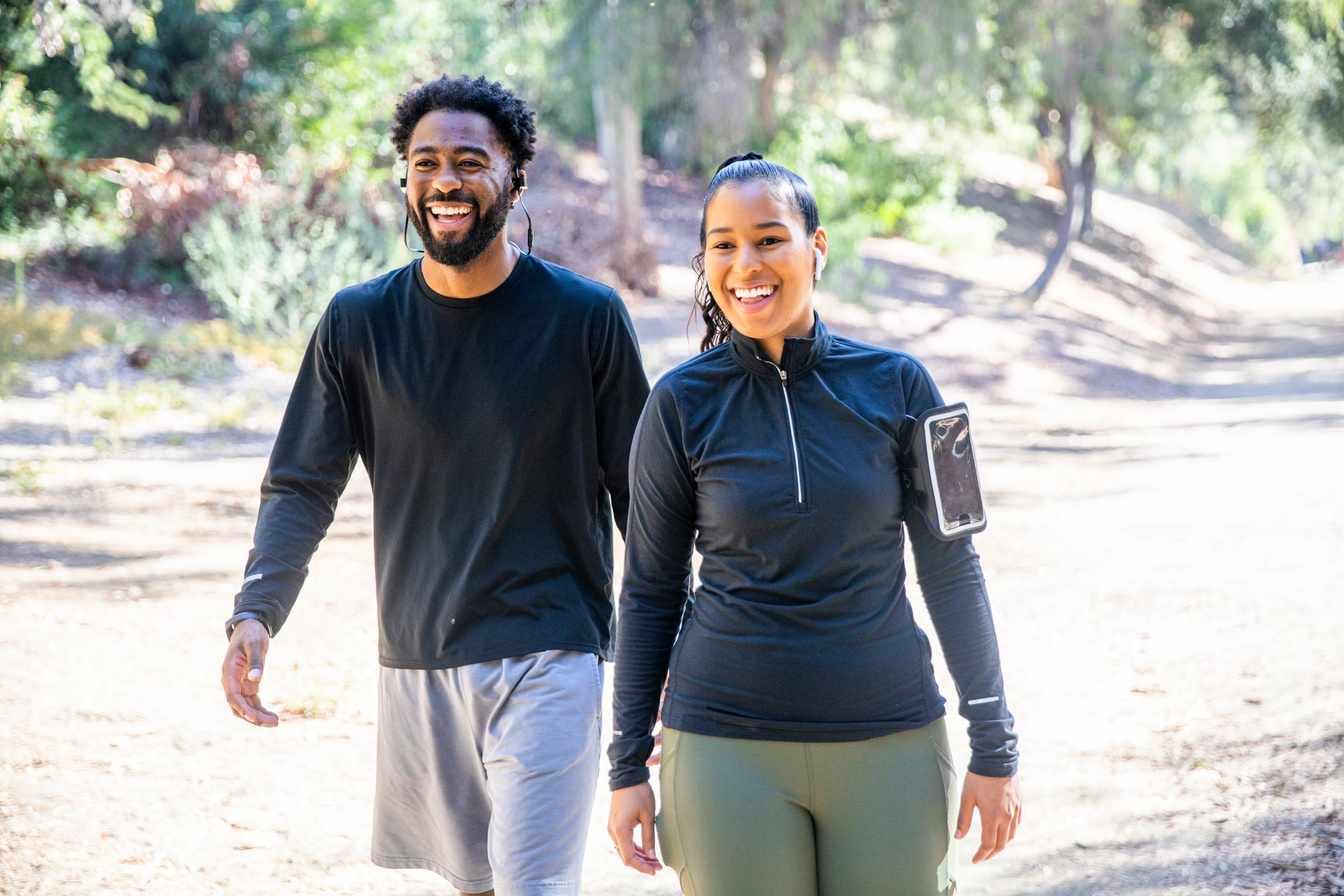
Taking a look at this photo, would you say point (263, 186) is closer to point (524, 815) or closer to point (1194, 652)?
point (1194, 652)

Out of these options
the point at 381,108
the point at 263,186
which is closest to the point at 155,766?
the point at 263,186

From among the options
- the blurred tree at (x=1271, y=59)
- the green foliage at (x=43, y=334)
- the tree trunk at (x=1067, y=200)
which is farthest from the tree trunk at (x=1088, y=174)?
the green foliage at (x=43, y=334)

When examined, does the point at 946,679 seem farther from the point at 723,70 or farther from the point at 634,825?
the point at 723,70

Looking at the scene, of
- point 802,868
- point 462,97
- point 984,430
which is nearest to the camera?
point 802,868

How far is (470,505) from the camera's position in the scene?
2906 mm

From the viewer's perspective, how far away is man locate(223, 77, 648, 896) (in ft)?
9.32

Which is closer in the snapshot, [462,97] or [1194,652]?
[462,97]

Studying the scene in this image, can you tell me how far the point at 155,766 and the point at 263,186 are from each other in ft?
40.6

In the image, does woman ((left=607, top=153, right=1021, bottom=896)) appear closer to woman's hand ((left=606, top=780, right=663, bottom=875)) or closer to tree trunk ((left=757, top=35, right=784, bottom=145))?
woman's hand ((left=606, top=780, right=663, bottom=875))

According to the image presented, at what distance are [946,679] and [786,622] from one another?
14.1 ft

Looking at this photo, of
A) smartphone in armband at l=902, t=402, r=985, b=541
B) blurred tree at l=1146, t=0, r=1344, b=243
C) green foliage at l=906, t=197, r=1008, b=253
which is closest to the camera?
smartphone in armband at l=902, t=402, r=985, b=541

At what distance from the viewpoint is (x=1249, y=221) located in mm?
61875

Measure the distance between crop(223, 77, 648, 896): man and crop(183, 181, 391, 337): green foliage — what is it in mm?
10793

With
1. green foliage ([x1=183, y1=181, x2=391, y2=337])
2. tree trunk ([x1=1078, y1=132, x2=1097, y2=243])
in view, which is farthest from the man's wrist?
tree trunk ([x1=1078, y1=132, x2=1097, y2=243])
